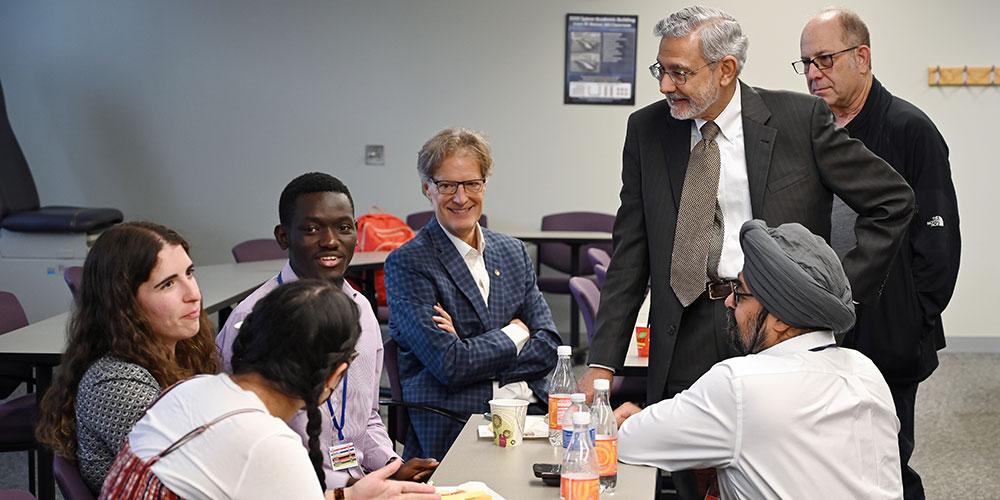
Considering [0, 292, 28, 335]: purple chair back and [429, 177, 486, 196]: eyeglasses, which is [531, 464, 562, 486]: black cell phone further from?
[0, 292, 28, 335]: purple chair back

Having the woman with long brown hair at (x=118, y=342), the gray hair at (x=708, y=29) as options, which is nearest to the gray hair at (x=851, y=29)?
the gray hair at (x=708, y=29)

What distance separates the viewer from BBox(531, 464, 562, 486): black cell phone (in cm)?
217

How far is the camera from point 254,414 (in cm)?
158

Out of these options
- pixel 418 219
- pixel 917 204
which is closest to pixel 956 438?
pixel 917 204

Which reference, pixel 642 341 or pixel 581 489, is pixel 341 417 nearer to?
pixel 581 489

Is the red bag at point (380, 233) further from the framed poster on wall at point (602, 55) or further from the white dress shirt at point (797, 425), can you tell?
the white dress shirt at point (797, 425)

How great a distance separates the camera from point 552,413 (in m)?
2.50

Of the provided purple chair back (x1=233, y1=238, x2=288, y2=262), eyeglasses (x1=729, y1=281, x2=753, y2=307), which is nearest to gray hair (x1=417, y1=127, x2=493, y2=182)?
eyeglasses (x1=729, y1=281, x2=753, y2=307)

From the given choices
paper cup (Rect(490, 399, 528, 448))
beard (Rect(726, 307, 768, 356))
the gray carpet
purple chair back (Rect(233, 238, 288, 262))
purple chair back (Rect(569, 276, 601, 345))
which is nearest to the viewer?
beard (Rect(726, 307, 768, 356))

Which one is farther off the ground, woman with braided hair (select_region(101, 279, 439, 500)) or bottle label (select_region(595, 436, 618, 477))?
woman with braided hair (select_region(101, 279, 439, 500))

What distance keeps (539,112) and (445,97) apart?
29.8 inches

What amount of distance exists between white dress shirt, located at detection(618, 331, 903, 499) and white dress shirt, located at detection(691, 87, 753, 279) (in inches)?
21.1

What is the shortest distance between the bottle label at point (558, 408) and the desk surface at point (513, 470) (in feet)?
0.18

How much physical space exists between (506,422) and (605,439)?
37cm
